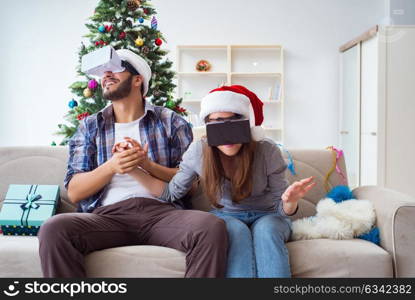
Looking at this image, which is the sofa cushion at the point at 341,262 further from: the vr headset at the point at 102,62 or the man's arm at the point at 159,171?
the vr headset at the point at 102,62

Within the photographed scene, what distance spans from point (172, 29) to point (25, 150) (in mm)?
3754

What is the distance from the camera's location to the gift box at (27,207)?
1.84m

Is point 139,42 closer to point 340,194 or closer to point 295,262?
point 340,194

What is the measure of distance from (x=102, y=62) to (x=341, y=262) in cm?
115

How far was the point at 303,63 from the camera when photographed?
5.58 m

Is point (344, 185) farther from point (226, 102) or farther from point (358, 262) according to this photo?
point (226, 102)

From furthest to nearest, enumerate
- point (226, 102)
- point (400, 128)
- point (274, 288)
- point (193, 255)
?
point (400, 128) < point (226, 102) < point (193, 255) < point (274, 288)

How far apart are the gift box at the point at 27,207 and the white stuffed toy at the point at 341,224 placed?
0.99m

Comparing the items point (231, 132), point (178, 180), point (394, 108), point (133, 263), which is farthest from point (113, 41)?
point (394, 108)

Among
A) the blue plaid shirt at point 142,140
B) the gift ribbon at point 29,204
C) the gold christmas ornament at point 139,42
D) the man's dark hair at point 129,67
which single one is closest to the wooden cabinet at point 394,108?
the gold christmas ornament at point 139,42

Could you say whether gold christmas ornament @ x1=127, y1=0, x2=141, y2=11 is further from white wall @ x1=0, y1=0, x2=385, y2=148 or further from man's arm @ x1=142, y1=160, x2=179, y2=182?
white wall @ x1=0, y1=0, x2=385, y2=148

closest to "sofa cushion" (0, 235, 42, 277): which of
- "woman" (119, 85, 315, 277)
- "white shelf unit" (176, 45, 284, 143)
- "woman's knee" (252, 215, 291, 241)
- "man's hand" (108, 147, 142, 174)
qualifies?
"man's hand" (108, 147, 142, 174)

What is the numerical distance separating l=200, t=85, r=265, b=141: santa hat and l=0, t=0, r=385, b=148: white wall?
13.2ft

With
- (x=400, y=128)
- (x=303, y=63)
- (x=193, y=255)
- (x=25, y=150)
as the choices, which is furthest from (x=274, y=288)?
(x=303, y=63)
